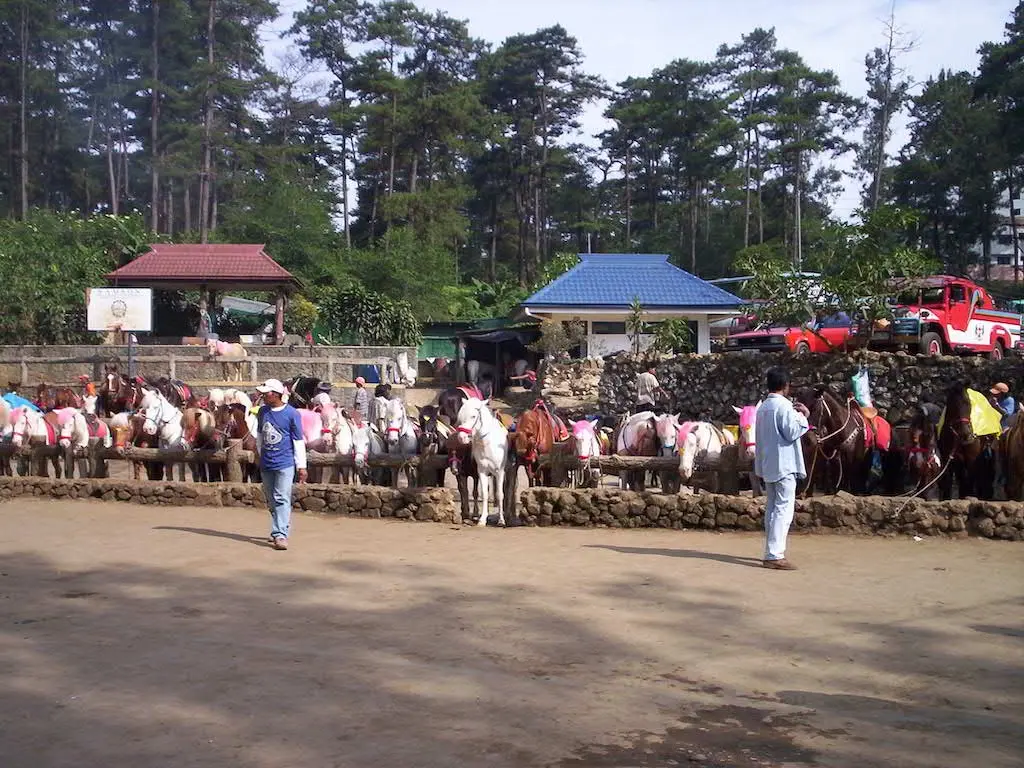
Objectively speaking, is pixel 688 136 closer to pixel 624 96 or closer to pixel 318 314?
pixel 624 96

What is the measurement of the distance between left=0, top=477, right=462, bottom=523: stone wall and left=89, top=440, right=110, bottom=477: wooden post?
0.81m

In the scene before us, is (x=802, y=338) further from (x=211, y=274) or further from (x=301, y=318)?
(x=301, y=318)

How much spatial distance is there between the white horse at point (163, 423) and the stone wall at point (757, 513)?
19.5 feet

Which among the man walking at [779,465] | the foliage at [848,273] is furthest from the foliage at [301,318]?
the man walking at [779,465]

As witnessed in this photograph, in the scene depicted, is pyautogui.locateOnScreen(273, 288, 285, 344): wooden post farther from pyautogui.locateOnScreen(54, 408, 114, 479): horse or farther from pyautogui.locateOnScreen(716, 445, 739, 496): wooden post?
pyautogui.locateOnScreen(716, 445, 739, 496): wooden post

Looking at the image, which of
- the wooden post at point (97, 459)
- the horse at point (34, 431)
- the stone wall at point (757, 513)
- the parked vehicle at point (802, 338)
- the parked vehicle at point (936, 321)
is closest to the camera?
the stone wall at point (757, 513)

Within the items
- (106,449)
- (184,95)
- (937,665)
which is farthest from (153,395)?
(184,95)

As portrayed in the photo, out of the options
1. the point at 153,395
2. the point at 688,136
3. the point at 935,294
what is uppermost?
the point at 688,136

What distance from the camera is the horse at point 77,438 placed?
15.1 meters

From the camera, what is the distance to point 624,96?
55.5m

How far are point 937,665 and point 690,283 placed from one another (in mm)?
25979

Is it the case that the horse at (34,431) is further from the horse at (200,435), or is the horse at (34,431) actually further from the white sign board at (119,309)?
the white sign board at (119,309)

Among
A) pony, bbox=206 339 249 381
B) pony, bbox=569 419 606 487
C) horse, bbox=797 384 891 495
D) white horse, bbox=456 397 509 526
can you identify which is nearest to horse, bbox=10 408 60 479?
white horse, bbox=456 397 509 526

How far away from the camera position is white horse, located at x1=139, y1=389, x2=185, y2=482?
1502 cm
